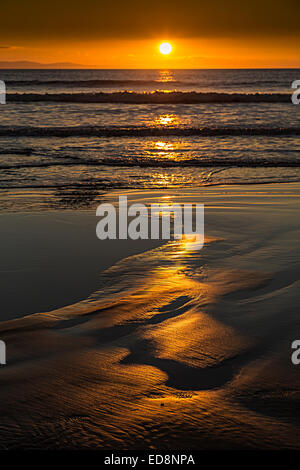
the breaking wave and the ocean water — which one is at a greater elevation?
the breaking wave

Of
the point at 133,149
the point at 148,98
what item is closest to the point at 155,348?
the point at 133,149

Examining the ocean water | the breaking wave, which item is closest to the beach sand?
the ocean water

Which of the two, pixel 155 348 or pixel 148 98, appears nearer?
pixel 155 348

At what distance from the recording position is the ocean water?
875 centimetres

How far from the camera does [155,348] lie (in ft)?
9.62

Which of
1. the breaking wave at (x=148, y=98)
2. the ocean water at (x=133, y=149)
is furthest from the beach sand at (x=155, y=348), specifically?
the breaking wave at (x=148, y=98)

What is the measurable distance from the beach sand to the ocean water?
2.98 m

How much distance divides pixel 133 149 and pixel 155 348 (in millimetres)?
10769

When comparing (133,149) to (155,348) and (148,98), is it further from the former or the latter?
(148,98)

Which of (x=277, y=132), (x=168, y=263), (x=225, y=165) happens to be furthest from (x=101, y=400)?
(x=277, y=132)

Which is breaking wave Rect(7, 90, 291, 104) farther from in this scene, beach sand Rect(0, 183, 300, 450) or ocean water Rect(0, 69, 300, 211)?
beach sand Rect(0, 183, 300, 450)

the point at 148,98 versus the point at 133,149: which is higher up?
the point at 148,98

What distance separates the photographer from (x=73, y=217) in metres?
6.34

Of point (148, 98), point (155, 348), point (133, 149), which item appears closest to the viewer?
point (155, 348)
